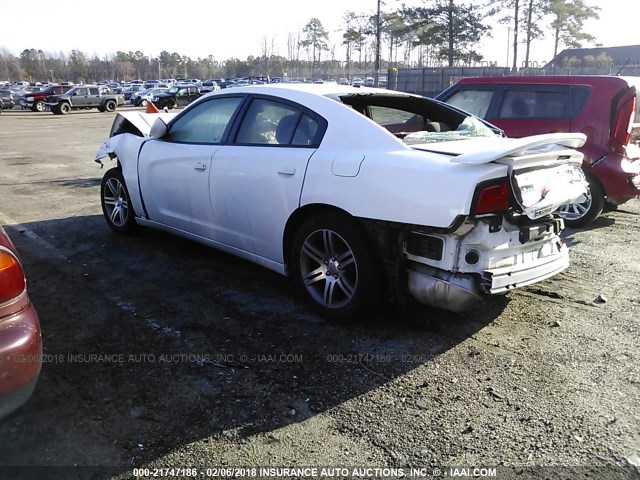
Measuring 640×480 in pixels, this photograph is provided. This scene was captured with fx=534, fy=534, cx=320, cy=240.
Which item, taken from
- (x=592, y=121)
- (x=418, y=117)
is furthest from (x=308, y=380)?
(x=592, y=121)

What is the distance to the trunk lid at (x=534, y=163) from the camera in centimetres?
313

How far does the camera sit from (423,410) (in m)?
2.79

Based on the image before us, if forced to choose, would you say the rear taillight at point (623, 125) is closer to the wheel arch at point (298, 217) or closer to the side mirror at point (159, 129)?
the wheel arch at point (298, 217)

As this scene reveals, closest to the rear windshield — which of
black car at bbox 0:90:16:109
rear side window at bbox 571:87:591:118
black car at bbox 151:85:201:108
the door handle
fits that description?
the door handle

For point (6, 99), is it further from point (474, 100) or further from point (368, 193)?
point (368, 193)

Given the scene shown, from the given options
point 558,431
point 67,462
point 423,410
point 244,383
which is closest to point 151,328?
point 244,383

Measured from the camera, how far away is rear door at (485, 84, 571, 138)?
6488 mm

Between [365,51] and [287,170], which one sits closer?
[287,170]

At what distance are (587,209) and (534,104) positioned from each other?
1527 mm

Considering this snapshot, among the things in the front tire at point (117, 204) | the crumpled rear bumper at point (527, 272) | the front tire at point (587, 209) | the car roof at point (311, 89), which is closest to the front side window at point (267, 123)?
the car roof at point (311, 89)

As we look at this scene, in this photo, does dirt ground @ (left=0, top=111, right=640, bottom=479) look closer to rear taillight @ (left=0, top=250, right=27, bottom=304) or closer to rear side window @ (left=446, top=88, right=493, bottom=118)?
rear taillight @ (left=0, top=250, right=27, bottom=304)

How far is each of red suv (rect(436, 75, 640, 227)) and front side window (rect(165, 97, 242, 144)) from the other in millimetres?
3955

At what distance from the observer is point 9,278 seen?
2.37 m

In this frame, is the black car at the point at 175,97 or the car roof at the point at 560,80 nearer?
the car roof at the point at 560,80
